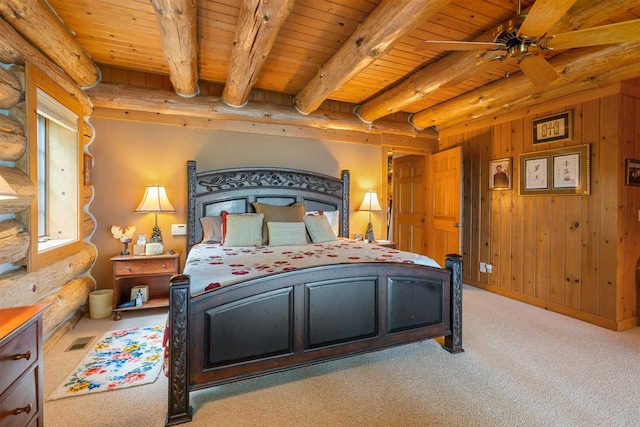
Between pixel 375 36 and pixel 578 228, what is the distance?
3053 mm

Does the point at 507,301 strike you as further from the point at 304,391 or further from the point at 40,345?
the point at 40,345

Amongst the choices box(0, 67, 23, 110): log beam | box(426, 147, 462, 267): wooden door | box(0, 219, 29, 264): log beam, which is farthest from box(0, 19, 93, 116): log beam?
box(426, 147, 462, 267): wooden door

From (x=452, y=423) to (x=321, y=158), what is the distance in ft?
11.4

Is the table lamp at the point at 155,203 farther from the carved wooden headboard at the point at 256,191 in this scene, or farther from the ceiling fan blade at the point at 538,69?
the ceiling fan blade at the point at 538,69

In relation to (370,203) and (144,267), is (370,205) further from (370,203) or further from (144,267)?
(144,267)

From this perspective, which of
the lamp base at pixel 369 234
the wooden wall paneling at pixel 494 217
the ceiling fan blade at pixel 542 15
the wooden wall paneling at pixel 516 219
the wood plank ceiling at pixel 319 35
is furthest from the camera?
the lamp base at pixel 369 234

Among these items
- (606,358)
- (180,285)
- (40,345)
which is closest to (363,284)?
(180,285)

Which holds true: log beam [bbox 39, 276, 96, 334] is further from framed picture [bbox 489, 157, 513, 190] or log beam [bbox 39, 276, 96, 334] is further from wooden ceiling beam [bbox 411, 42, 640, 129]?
framed picture [bbox 489, 157, 513, 190]

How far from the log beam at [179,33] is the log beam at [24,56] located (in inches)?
35.1

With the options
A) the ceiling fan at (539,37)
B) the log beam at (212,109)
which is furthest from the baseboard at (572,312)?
the log beam at (212,109)

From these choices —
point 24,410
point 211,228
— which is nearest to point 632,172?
point 211,228

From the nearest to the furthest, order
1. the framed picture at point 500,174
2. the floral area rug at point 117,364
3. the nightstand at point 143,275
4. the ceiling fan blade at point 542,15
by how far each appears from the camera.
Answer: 1. the ceiling fan blade at point 542,15
2. the floral area rug at point 117,364
3. the nightstand at point 143,275
4. the framed picture at point 500,174

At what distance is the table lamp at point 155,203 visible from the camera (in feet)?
11.2

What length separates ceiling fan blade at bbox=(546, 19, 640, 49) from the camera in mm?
1672
